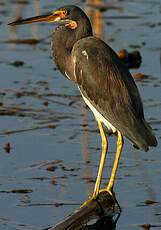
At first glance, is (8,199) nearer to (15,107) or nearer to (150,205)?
(150,205)

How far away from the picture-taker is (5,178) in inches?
286

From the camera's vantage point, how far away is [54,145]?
8.26 meters

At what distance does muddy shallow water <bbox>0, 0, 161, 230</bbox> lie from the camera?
21.9 feet

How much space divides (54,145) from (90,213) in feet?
7.58

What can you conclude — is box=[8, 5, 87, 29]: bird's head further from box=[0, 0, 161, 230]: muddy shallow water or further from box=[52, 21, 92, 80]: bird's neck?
box=[0, 0, 161, 230]: muddy shallow water

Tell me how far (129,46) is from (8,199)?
6.01m

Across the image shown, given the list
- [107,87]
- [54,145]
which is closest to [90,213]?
[107,87]

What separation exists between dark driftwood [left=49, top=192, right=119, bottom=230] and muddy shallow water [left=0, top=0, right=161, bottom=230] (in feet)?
0.73

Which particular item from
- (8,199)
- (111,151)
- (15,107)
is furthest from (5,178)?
(15,107)

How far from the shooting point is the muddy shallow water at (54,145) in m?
6.68

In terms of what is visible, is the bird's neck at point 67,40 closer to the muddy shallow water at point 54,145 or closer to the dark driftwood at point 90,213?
the muddy shallow water at point 54,145

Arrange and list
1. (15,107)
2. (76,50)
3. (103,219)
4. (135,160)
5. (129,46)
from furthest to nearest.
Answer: (129,46) → (15,107) → (135,160) → (76,50) → (103,219)

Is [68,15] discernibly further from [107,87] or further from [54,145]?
[54,145]

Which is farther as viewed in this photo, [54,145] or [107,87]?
[54,145]
